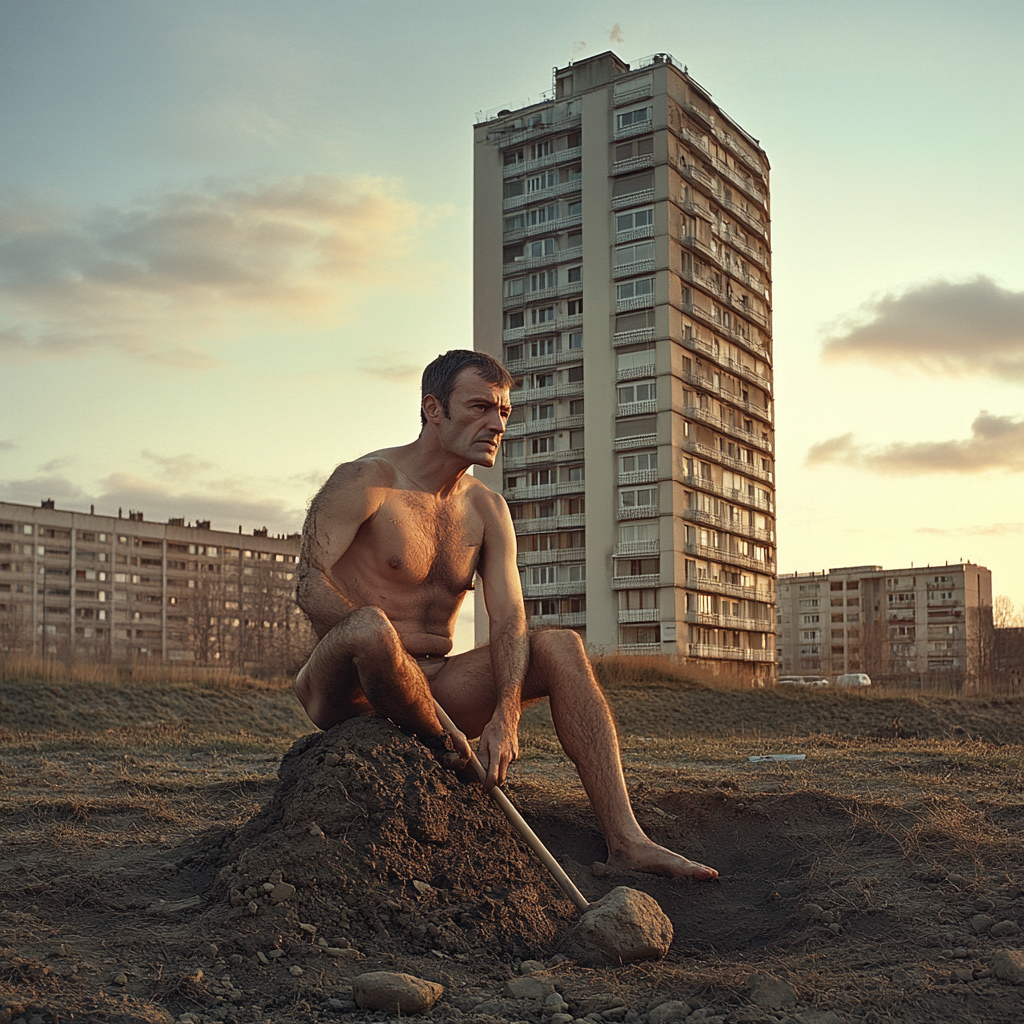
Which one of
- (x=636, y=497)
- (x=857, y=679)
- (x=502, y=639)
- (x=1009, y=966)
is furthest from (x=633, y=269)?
(x=1009, y=966)

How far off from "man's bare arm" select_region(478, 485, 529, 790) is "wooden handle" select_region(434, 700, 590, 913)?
3 centimetres

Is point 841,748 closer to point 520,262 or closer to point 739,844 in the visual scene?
point 739,844

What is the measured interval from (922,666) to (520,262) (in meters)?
74.6

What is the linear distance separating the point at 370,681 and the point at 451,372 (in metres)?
1.21

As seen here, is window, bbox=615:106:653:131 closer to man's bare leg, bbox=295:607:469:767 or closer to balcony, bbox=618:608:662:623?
balcony, bbox=618:608:662:623

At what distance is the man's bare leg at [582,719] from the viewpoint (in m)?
3.62

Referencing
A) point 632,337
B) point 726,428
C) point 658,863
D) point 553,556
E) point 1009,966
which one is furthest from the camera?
point 726,428

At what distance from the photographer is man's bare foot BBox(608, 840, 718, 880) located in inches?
140

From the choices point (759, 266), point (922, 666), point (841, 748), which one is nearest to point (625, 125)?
point (759, 266)

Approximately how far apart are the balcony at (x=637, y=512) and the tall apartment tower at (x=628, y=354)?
7cm

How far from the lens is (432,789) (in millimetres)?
3367

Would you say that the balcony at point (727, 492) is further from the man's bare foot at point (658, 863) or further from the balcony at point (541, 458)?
the man's bare foot at point (658, 863)

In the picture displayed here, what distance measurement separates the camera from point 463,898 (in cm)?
313

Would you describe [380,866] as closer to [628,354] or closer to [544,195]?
[628,354]
